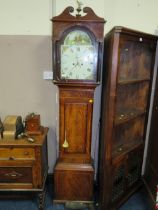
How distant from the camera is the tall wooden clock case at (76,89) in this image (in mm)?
1538

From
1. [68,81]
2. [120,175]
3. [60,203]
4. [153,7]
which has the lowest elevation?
[60,203]

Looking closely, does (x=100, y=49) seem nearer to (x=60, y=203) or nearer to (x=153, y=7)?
(x=153, y=7)

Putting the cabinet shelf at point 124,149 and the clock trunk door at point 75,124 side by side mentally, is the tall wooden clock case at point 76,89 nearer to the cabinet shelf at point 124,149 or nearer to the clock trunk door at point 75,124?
the clock trunk door at point 75,124

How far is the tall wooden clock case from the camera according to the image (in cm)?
154

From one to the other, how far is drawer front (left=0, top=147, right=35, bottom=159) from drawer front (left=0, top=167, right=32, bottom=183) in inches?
5.0

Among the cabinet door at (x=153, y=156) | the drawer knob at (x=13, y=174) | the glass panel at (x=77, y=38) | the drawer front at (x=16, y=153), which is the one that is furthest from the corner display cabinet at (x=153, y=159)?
the drawer knob at (x=13, y=174)

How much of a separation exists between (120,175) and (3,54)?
65.9 inches

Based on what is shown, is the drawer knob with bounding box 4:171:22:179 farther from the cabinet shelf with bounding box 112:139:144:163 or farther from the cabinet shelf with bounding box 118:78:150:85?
the cabinet shelf with bounding box 118:78:150:85

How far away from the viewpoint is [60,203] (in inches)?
79.0

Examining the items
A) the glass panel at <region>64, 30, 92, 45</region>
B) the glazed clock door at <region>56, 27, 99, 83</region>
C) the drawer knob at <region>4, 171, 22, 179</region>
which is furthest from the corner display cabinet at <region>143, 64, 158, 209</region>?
the drawer knob at <region>4, 171, 22, 179</region>

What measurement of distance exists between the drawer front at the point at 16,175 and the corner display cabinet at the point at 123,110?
70cm

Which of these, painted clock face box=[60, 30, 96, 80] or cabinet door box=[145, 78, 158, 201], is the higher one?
painted clock face box=[60, 30, 96, 80]

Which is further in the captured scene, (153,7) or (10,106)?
(10,106)

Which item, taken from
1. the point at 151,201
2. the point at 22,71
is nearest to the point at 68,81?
the point at 22,71
